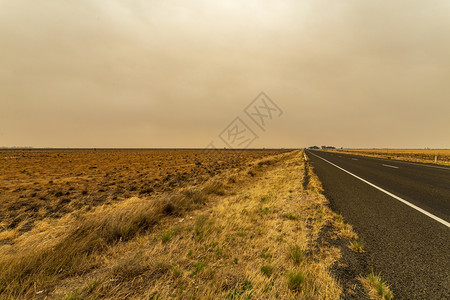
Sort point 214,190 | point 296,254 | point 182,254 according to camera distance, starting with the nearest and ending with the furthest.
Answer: point 296,254, point 182,254, point 214,190

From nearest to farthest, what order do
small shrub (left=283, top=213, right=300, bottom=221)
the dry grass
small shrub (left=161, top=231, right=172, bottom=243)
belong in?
the dry grass, small shrub (left=161, top=231, right=172, bottom=243), small shrub (left=283, top=213, right=300, bottom=221)

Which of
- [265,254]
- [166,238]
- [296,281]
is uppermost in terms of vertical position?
[296,281]

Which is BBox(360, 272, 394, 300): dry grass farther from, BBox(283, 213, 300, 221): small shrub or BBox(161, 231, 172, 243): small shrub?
BBox(161, 231, 172, 243): small shrub

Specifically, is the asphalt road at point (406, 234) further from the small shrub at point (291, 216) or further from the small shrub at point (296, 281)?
the small shrub at point (291, 216)

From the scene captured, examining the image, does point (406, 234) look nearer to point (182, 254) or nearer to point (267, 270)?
point (267, 270)

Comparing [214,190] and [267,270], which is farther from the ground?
[267,270]

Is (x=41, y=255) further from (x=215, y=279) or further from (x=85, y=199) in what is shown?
(x=85, y=199)

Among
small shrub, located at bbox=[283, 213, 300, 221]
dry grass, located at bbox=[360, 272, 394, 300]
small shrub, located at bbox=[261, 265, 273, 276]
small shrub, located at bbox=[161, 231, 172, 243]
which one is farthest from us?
small shrub, located at bbox=[283, 213, 300, 221]

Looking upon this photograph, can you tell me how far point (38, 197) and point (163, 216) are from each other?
8.66 metres

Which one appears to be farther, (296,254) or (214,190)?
(214,190)

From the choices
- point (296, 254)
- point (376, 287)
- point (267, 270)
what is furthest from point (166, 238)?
point (376, 287)

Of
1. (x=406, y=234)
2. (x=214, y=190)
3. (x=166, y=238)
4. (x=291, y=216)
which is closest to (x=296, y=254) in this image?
(x=291, y=216)

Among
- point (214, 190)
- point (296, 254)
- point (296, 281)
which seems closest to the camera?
point (296, 281)

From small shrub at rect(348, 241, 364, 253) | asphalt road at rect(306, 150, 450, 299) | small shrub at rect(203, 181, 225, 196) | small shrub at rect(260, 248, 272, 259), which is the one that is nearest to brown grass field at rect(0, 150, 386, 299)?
small shrub at rect(260, 248, 272, 259)
